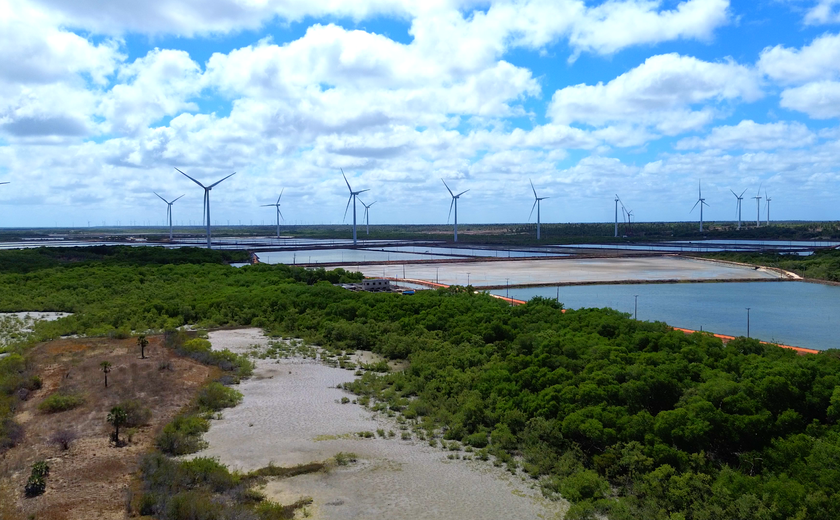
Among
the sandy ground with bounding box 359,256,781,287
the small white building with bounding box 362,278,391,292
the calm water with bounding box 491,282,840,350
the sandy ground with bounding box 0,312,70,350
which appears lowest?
the calm water with bounding box 491,282,840,350

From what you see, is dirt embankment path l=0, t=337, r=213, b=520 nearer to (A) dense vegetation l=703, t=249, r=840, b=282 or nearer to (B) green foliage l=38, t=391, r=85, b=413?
(B) green foliage l=38, t=391, r=85, b=413

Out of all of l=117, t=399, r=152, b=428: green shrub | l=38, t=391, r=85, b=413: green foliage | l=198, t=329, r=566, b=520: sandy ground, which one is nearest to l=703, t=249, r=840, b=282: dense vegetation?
l=198, t=329, r=566, b=520: sandy ground

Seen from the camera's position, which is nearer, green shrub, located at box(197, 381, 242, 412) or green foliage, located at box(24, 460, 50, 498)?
green foliage, located at box(24, 460, 50, 498)

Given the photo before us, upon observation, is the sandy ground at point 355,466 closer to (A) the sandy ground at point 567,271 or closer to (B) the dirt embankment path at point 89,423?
(B) the dirt embankment path at point 89,423

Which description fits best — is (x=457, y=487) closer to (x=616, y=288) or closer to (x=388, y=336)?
(x=388, y=336)

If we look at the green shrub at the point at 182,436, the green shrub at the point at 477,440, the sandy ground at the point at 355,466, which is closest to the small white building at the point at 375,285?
the sandy ground at the point at 355,466
